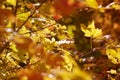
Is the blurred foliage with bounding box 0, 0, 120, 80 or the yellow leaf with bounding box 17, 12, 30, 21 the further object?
the yellow leaf with bounding box 17, 12, 30, 21

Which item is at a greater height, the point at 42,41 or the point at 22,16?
the point at 22,16

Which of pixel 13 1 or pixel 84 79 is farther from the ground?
pixel 13 1

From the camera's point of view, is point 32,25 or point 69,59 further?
point 32,25

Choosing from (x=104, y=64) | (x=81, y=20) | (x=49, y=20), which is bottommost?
(x=104, y=64)

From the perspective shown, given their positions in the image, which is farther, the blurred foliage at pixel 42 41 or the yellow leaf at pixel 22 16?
the yellow leaf at pixel 22 16

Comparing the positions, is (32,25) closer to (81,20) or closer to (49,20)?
(49,20)

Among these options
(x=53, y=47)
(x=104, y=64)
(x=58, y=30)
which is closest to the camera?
(x=53, y=47)

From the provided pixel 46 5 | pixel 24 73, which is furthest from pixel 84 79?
pixel 46 5

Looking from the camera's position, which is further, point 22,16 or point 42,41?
point 42,41

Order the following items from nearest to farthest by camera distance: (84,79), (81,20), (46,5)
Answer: (84,79) → (46,5) → (81,20)

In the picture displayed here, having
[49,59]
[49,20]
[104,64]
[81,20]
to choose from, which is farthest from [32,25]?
[81,20]
